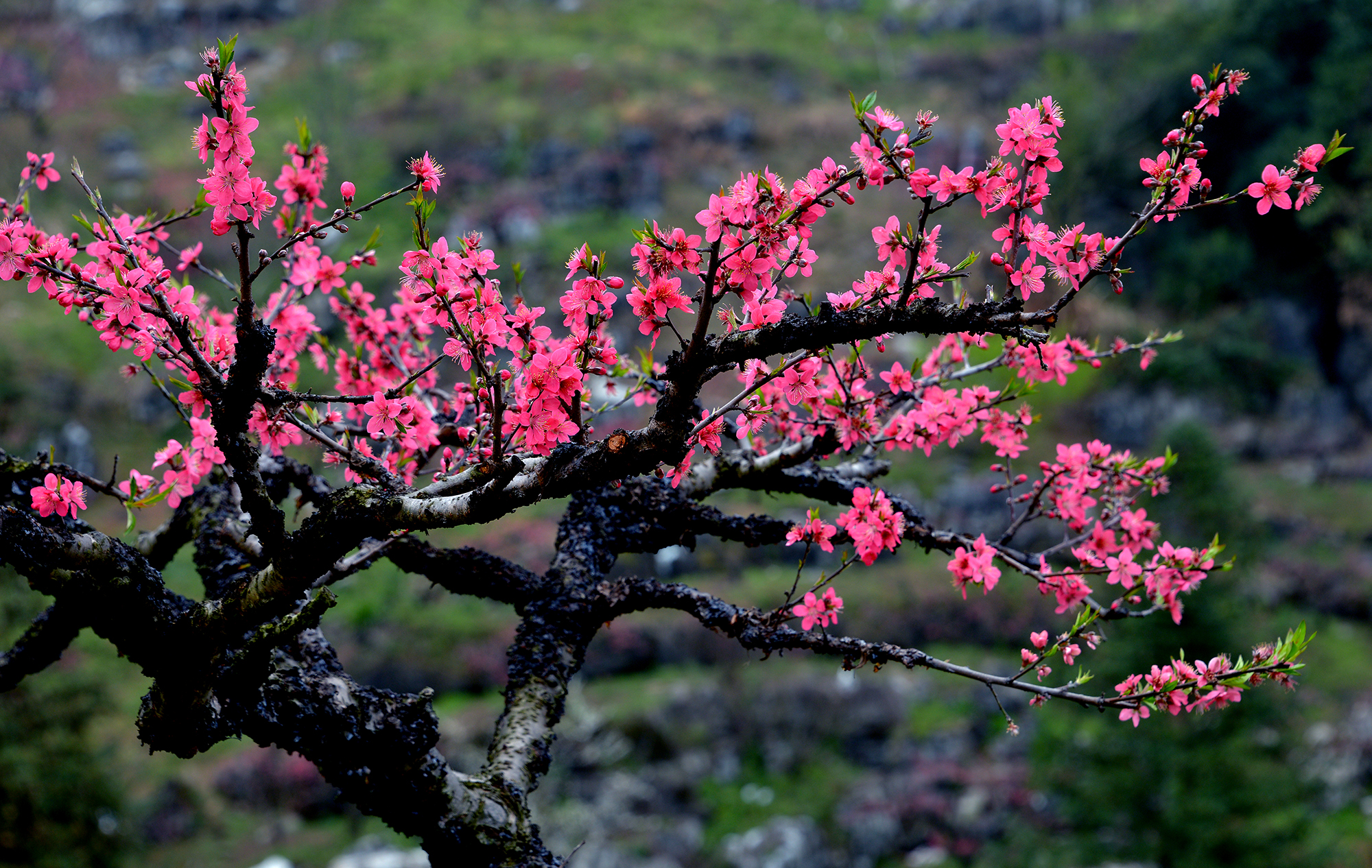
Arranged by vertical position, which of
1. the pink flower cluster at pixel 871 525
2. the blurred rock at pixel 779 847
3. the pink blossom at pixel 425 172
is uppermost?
the blurred rock at pixel 779 847

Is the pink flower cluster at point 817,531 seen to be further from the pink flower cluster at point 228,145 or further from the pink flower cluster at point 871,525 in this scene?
the pink flower cluster at point 228,145

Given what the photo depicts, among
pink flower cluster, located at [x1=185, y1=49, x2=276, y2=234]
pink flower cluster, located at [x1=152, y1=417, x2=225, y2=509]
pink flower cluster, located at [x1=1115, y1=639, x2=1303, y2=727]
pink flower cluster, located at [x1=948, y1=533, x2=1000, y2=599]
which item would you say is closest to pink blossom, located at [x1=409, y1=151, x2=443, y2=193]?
pink flower cluster, located at [x1=185, y1=49, x2=276, y2=234]

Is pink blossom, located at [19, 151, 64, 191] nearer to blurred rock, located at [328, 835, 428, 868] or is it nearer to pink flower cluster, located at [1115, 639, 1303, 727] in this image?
pink flower cluster, located at [1115, 639, 1303, 727]

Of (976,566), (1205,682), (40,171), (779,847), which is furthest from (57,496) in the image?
(779,847)

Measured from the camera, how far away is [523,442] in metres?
2.30

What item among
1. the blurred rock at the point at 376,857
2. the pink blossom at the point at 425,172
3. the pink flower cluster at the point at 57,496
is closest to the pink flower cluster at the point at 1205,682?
the pink blossom at the point at 425,172

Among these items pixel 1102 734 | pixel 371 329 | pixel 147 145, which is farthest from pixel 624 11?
pixel 371 329

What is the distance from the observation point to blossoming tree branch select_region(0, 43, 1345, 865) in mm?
1792

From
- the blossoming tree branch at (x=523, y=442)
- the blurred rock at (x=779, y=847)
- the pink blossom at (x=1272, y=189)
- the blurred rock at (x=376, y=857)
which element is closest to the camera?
the blossoming tree branch at (x=523, y=442)

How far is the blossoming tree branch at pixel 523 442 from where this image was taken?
1792 millimetres

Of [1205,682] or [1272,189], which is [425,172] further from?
[1205,682]

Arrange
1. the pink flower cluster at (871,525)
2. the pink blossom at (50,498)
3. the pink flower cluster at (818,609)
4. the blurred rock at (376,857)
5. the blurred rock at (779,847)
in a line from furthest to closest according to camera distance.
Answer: the blurred rock at (779,847), the blurred rock at (376,857), the pink flower cluster at (818,609), the pink flower cluster at (871,525), the pink blossom at (50,498)

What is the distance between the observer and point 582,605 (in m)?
3.07

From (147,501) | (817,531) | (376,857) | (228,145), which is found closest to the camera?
(228,145)
